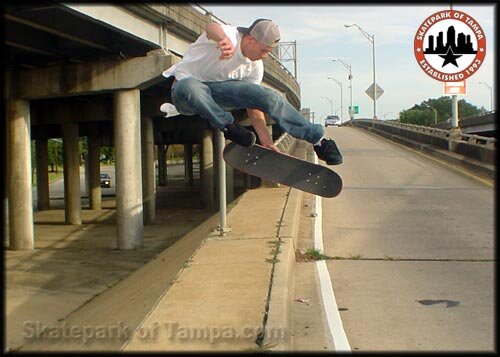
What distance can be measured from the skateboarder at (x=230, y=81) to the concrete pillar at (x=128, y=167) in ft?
53.7

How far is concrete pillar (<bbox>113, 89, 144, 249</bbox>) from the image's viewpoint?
20469 mm

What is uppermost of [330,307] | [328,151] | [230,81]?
[230,81]

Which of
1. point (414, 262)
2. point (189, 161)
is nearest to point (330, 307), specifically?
point (414, 262)

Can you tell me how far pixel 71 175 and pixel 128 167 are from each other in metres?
13.7

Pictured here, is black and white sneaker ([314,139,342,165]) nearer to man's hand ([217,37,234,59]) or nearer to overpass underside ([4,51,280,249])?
man's hand ([217,37,234,59])

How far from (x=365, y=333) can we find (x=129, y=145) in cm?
1503

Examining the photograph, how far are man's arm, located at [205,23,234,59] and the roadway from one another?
141 inches

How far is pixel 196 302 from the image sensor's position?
23.6 ft

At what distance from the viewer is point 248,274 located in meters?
8.48

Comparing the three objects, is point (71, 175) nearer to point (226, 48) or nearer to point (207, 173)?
point (207, 173)

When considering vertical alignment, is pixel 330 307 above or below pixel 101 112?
below

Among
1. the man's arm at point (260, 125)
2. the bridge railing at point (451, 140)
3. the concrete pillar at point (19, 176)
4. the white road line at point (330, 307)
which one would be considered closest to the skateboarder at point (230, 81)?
the man's arm at point (260, 125)

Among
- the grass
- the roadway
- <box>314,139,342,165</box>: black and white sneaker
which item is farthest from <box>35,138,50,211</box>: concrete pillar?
<box>314,139,342,165</box>: black and white sneaker
